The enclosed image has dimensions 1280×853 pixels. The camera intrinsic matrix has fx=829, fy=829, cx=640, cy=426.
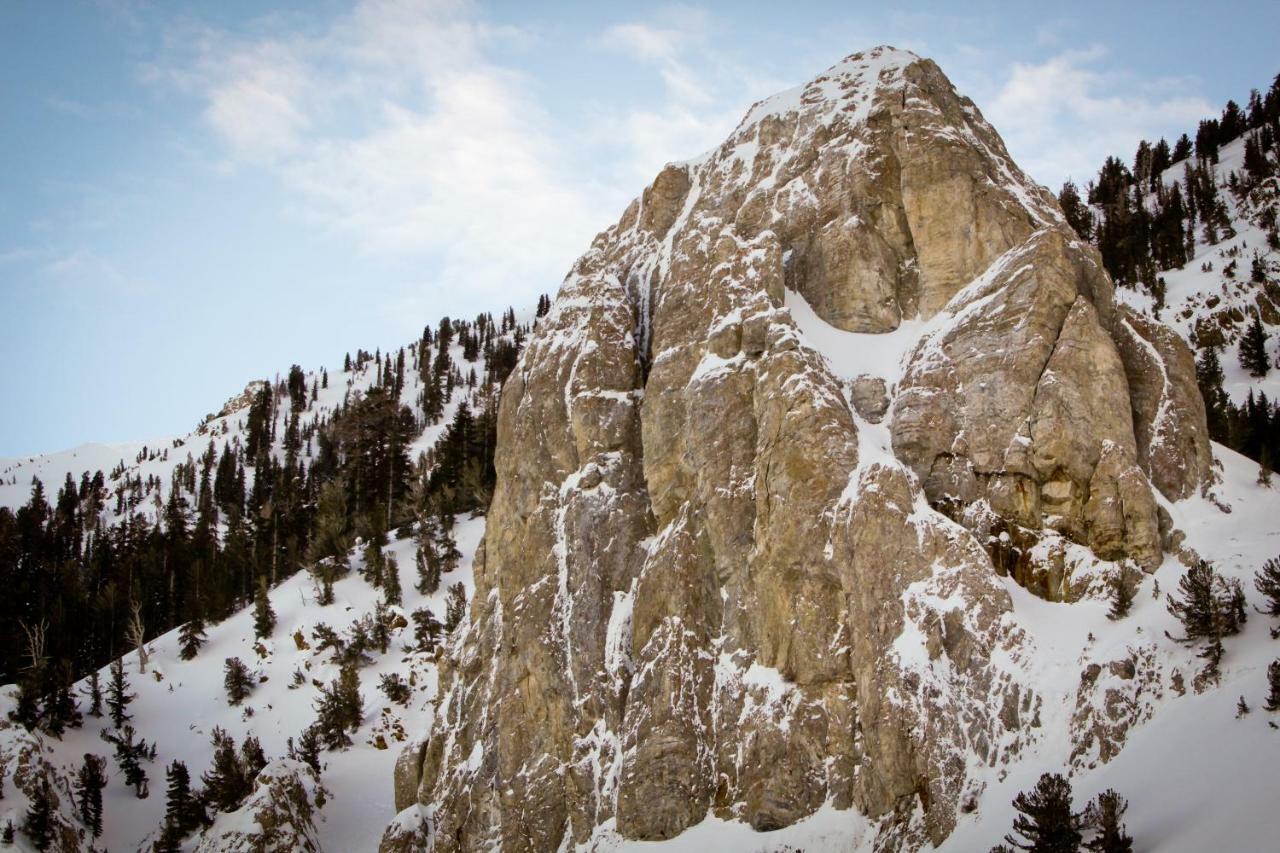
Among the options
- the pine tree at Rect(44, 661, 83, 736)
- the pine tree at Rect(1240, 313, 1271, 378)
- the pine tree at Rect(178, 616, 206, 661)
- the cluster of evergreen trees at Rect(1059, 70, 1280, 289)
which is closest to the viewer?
the pine tree at Rect(44, 661, 83, 736)

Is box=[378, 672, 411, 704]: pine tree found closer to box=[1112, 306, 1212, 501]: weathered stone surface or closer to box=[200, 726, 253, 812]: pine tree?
box=[200, 726, 253, 812]: pine tree

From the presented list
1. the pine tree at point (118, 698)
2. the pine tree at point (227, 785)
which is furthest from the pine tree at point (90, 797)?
the pine tree at point (118, 698)

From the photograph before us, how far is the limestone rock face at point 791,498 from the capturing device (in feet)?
76.7

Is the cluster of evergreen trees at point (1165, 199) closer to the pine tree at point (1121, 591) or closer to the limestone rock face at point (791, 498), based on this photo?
the limestone rock face at point (791, 498)

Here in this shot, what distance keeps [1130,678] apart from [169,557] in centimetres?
7992

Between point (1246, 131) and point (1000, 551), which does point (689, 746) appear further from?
point (1246, 131)

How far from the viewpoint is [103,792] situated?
45500 mm

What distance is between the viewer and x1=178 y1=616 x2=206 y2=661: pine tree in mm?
57812

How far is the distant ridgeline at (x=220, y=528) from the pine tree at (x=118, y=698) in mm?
2407

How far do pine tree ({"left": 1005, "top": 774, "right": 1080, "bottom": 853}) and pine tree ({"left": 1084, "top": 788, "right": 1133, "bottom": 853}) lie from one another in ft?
1.08

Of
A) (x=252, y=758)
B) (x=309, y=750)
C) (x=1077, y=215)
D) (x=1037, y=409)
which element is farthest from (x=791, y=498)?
(x=1077, y=215)

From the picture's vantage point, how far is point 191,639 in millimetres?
58312

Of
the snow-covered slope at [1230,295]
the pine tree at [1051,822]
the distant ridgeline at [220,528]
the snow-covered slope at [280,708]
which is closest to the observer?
→ the pine tree at [1051,822]

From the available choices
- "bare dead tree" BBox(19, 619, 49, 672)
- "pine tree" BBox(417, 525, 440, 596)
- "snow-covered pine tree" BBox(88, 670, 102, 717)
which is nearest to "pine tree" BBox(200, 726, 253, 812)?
"snow-covered pine tree" BBox(88, 670, 102, 717)
